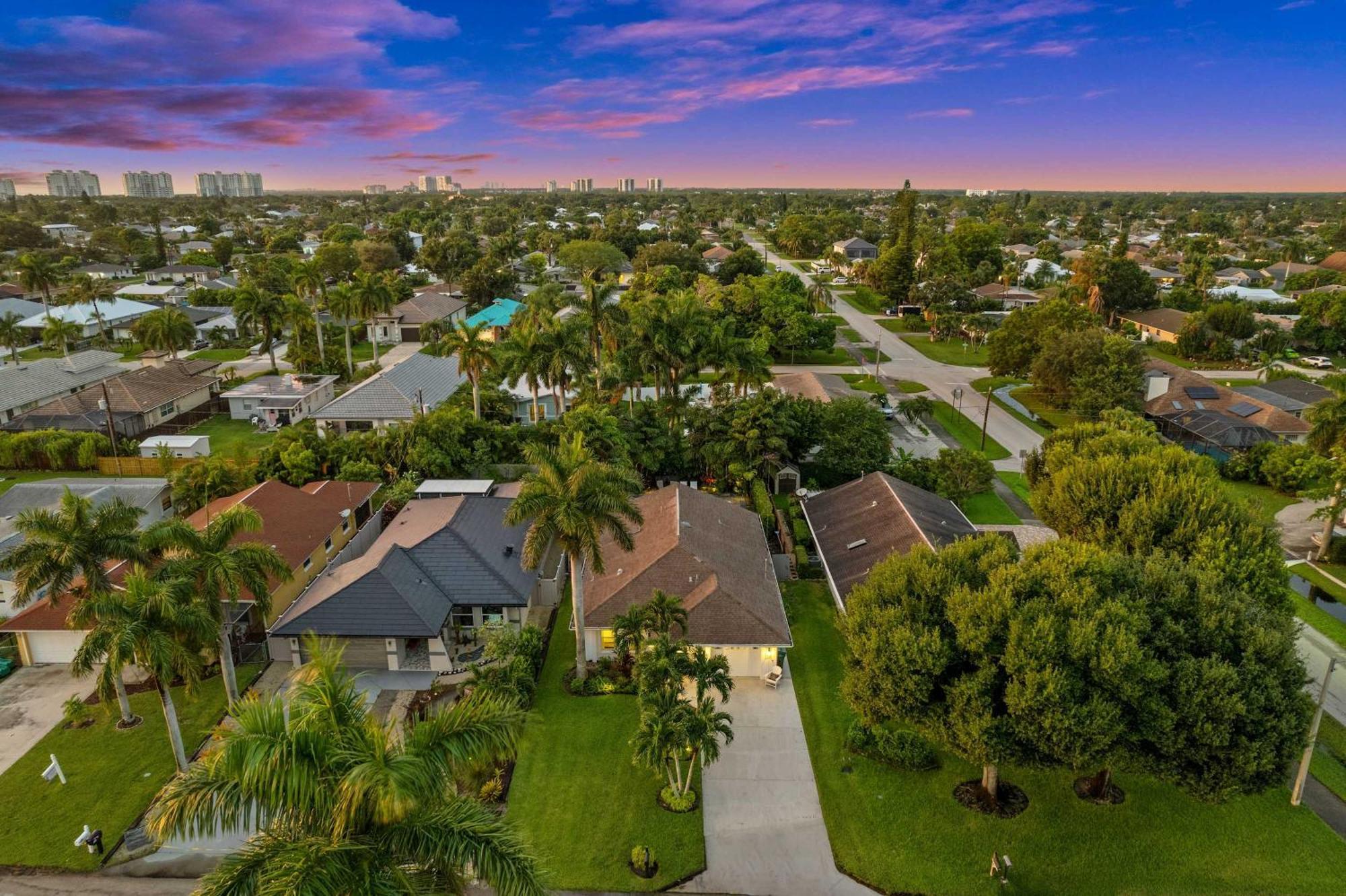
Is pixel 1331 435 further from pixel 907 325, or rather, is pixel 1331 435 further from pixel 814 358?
pixel 907 325

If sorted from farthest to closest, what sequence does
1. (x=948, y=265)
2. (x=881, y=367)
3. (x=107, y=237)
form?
(x=107, y=237) < (x=948, y=265) < (x=881, y=367)

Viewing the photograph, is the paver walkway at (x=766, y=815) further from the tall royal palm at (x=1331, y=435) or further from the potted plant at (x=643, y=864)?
the tall royal palm at (x=1331, y=435)

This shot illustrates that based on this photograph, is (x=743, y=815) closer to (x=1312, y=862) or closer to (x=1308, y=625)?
(x=1312, y=862)

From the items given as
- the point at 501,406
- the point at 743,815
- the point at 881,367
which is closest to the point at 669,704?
the point at 743,815

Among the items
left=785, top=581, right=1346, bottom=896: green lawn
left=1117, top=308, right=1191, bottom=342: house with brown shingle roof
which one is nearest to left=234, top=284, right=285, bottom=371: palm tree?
left=785, top=581, right=1346, bottom=896: green lawn

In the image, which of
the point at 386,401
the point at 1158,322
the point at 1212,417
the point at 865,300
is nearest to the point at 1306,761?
the point at 1212,417

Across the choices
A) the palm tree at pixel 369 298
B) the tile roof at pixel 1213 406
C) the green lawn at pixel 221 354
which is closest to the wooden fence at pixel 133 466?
the palm tree at pixel 369 298
